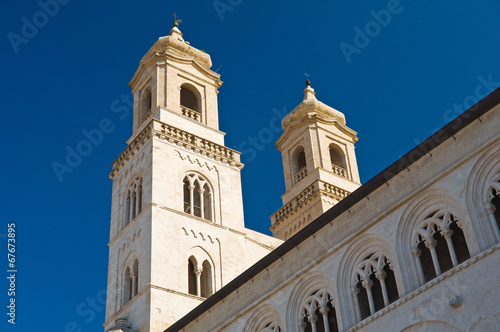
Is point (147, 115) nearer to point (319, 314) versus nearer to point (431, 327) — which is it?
point (319, 314)

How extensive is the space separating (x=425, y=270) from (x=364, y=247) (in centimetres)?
216

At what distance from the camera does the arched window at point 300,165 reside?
40.8m

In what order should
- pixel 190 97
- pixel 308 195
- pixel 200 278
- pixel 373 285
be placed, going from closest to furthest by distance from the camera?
pixel 373 285 → pixel 200 278 → pixel 190 97 → pixel 308 195

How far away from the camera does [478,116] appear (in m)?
17.1

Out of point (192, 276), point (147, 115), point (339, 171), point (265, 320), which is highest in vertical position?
point (339, 171)

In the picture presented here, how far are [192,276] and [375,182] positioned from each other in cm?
1345

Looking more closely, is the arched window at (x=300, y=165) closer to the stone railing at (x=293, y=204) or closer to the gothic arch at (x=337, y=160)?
the stone railing at (x=293, y=204)

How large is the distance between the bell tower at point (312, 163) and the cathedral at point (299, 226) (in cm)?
9

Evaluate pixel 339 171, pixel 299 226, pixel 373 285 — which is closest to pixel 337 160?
pixel 339 171

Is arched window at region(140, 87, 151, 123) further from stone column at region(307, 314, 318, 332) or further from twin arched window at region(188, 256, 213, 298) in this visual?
stone column at region(307, 314, 318, 332)

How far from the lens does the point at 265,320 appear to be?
21531 mm

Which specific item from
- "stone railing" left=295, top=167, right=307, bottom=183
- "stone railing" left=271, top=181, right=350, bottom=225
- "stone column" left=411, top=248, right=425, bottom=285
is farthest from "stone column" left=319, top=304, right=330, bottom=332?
"stone railing" left=295, top=167, right=307, bottom=183

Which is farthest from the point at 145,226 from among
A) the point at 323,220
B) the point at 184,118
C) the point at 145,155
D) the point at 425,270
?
the point at 425,270

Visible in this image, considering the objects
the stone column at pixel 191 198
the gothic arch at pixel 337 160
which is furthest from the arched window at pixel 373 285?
the gothic arch at pixel 337 160
